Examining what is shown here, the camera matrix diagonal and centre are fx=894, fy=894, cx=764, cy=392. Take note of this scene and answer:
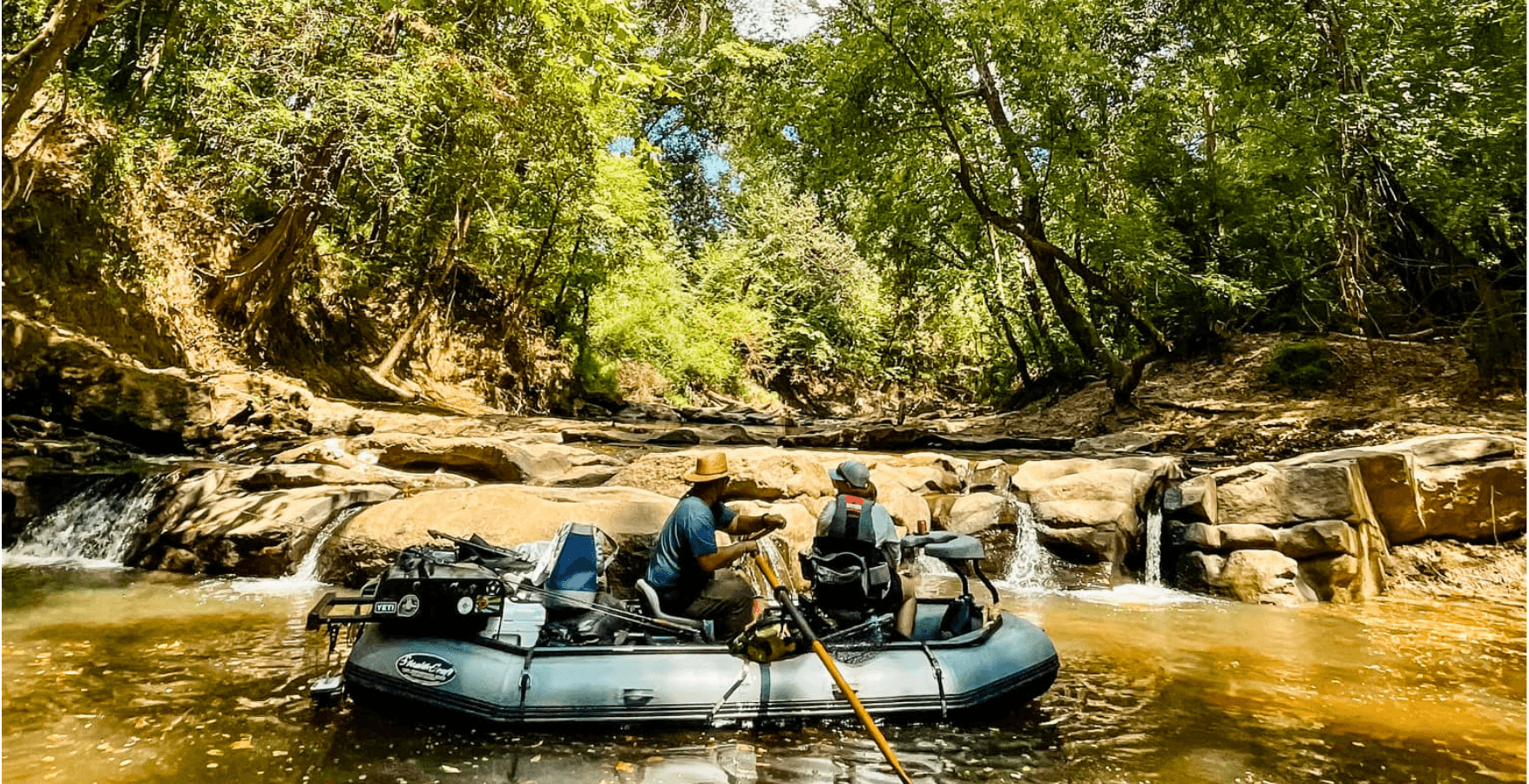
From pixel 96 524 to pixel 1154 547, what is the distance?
1067 centimetres

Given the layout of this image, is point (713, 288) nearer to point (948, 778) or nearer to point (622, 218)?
point (622, 218)

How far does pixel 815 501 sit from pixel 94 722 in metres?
6.06

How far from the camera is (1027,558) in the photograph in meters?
9.24

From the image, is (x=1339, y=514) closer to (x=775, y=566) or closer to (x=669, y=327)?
(x=775, y=566)

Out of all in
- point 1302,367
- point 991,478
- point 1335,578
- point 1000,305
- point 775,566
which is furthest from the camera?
point 1000,305

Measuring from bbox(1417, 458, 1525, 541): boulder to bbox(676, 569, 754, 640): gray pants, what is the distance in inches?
296

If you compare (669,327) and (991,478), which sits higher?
(669,327)

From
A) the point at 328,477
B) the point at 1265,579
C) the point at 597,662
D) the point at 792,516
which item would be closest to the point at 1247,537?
the point at 1265,579

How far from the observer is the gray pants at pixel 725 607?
16.8 ft

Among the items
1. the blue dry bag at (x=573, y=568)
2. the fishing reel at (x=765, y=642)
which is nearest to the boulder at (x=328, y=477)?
the blue dry bag at (x=573, y=568)

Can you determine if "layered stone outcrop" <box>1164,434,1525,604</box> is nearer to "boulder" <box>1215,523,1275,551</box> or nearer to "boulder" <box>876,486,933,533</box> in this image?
"boulder" <box>1215,523,1275,551</box>

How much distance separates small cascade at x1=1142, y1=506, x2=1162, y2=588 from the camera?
9016 mm

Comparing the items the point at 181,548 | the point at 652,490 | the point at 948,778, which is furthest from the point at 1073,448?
the point at 181,548

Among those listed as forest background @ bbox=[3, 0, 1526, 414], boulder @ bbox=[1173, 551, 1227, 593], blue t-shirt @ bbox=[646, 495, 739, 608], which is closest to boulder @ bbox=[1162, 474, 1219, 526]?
boulder @ bbox=[1173, 551, 1227, 593]
